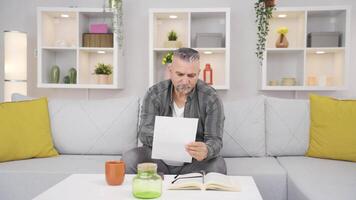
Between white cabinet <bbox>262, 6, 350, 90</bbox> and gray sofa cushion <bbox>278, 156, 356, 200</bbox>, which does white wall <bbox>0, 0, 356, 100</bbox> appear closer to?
white cabinet <bbox>262, 6, 350, 90</bbox>

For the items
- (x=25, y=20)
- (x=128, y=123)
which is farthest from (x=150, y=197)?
(x=25, y=20)

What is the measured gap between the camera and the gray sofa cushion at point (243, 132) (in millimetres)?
2689

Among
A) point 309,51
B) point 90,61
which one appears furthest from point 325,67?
point 90,61

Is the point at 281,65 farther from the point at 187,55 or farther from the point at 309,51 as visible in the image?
the point at 187,55

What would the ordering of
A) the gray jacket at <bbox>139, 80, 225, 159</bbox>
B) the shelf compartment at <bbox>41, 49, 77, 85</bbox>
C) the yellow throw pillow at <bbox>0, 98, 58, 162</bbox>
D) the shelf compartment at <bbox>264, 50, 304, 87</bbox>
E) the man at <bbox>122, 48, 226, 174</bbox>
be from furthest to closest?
the shelf compartment at <bbox>41, 49, 77, 85</bbox>
the shelf compartment at <bbox>264, 50, 304, 87</bbox>
the yellow throw pillow at <bbox>0, 98, 58, 162</bbox>
the gray jacket at <bbox>139, 80, 225, 159</bbox>
the man at <bbox>122, 48, 226, 174</bbox>

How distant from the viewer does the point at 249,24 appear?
3.73m

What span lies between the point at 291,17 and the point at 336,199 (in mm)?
2316

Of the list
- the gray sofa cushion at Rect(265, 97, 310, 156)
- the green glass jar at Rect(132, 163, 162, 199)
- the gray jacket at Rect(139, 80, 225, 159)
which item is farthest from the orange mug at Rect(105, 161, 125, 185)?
the gray sofa cushion at Rect(265, 97, 310, 156)

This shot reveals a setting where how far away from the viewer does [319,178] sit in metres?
2.08

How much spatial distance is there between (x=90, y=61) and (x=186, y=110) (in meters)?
1.95

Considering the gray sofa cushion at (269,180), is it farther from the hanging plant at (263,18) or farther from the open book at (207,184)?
the hanging plant at (263,18)

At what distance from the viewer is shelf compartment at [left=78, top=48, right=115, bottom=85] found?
144 inches

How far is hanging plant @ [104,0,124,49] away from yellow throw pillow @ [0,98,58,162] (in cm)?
113

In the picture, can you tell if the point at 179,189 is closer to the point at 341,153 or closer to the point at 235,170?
the point at 235,170
